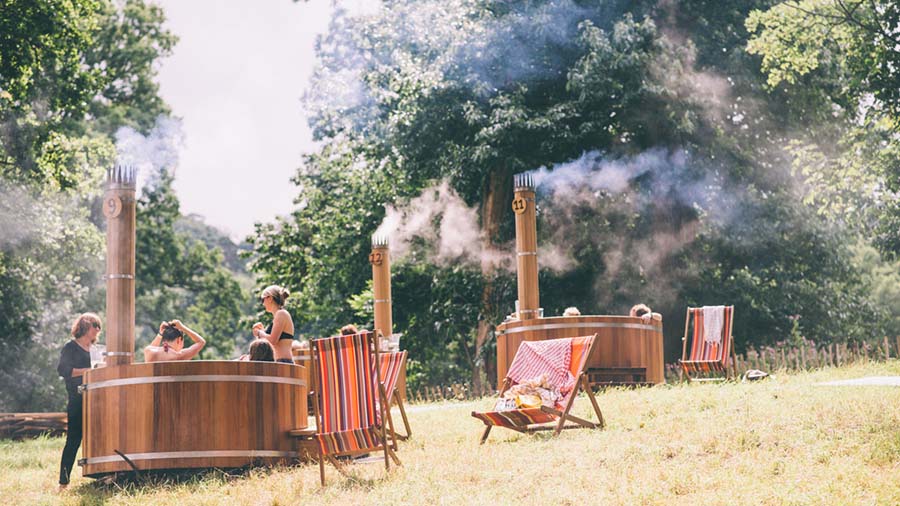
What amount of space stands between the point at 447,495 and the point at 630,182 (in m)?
16.0

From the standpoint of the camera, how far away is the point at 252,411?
31.4 feet

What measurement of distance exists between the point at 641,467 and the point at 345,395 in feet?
7.88

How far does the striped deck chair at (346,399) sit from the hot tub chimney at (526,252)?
6.40m

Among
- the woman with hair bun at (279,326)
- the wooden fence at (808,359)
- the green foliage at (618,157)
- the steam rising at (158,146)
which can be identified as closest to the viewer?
the woman with hair bun at (279,326)

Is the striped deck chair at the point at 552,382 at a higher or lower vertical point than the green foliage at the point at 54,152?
lower

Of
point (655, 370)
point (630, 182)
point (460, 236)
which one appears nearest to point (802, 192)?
point (630, 182)

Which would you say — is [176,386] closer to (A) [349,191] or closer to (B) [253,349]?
(B) [253,349]

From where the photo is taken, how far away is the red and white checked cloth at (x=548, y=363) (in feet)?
33.5

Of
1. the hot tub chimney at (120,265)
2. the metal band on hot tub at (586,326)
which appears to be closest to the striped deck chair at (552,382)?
the metal band on hot tub at (586,326)

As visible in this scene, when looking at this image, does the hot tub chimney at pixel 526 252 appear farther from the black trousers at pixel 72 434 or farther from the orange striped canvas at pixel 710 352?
the black trousers at pixel 72 434

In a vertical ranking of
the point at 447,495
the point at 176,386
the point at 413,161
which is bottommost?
the point at 447,495

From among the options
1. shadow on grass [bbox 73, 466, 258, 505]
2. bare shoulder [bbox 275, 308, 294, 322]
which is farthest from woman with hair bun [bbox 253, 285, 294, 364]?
shadow on grass [bbox 73, 466, 258, 505]

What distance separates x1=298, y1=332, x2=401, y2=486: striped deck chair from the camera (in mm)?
8570

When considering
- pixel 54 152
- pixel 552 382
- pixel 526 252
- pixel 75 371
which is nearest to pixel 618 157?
pixel 526 252
